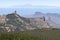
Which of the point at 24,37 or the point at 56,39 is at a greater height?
the point at 24,37

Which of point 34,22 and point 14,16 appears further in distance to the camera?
point 34,22

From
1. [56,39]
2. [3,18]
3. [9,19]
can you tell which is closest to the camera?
[56,39]

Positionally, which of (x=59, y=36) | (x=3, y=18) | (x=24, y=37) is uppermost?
(x=24, y=37)

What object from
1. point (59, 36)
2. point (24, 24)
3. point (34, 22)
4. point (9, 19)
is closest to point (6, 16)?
point (9, 19)

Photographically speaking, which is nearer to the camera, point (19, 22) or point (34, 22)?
point (19, 22)

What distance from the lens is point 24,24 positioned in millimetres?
49531

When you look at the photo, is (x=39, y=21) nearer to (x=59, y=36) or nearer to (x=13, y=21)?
(x=13, y=21)

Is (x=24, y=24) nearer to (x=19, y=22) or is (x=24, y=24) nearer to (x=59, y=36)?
(x=19, y=22)

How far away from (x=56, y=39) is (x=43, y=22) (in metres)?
49.5

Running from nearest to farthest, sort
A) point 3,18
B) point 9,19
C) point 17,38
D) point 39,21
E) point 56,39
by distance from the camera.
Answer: point 17,38 < point 56,39 < point 3,18 < point 9,19 < point 39,21

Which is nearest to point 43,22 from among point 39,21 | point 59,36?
point 39,21

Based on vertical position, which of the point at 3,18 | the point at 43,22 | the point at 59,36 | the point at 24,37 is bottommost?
the point at 43,22

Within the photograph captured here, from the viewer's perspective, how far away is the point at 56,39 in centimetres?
797

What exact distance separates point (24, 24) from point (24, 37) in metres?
43.2
